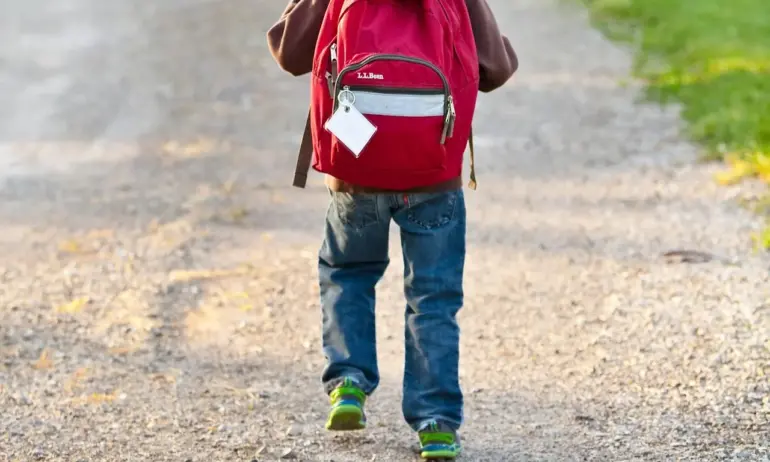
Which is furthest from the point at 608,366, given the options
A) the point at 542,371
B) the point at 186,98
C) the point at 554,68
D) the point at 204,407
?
the point at 554,68

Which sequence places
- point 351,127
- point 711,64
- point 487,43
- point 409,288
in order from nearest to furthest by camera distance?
point 351,127
point 487,43
point 409,288
point 711,64

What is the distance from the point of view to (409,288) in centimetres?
380

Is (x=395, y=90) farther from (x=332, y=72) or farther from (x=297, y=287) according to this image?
(x=297, y=287)

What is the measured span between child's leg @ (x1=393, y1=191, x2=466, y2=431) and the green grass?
3.03m

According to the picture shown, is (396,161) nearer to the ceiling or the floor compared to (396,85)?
nearer to the floor

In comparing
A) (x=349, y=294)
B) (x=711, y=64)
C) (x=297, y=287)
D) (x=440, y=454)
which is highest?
(x=349, y=294)

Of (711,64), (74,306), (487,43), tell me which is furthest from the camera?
(711,64)

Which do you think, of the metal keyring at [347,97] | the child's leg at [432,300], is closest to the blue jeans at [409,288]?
the child's leg at [432,300]

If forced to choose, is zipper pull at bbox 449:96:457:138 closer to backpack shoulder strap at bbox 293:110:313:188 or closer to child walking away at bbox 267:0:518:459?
child walking away at bbox 267:0:518:459

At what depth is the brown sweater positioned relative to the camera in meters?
3.68

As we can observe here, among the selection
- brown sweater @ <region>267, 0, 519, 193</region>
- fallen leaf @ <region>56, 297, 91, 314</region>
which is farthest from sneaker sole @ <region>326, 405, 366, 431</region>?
fallen leaf @ <region>56, 297, 91, 314</region>

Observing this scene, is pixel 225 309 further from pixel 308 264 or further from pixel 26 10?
pixel 26 10

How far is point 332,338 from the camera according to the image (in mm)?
3902

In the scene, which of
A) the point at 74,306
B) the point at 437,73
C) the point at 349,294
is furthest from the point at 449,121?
the point at 74,306
